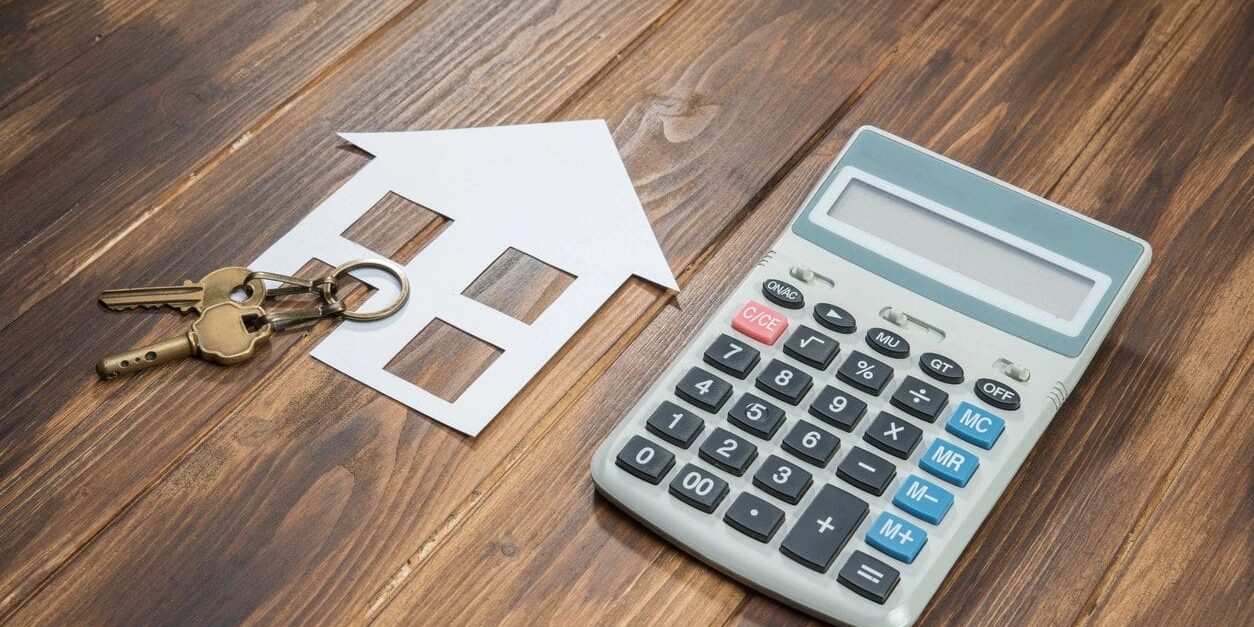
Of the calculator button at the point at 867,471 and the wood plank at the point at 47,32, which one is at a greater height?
the calculator button at the point at 867,471

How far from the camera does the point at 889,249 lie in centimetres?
56

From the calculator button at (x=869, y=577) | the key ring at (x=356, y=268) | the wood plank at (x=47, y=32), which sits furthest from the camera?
the wood plank at (x=47, y=32)

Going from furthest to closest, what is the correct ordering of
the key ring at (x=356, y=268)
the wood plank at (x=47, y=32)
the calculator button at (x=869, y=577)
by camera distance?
the wood plank at (x=47, y=32), the key ring at (x=356, y=268), the calculator button at (x=869, y=577)

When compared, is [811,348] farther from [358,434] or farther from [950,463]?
[358,434]

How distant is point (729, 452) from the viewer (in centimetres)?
50

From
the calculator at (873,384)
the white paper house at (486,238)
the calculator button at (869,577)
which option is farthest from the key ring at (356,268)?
the calculator button at (869,577)

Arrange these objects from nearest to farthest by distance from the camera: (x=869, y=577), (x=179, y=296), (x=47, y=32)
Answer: (x=869, y=577)
(x=179, y=296)
(x=47, y=32)

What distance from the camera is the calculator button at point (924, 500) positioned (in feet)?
1.58

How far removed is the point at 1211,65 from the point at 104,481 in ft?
1.83

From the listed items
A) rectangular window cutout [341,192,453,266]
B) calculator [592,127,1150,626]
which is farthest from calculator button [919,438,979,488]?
rectangular window cutout [341,192,453,266]

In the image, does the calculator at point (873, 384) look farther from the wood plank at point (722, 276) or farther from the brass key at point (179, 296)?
the brass key at point (179, 296)

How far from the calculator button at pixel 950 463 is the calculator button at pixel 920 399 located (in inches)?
0.6

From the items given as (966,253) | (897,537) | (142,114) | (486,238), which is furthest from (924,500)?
(142,114)

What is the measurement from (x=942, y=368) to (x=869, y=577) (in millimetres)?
98
